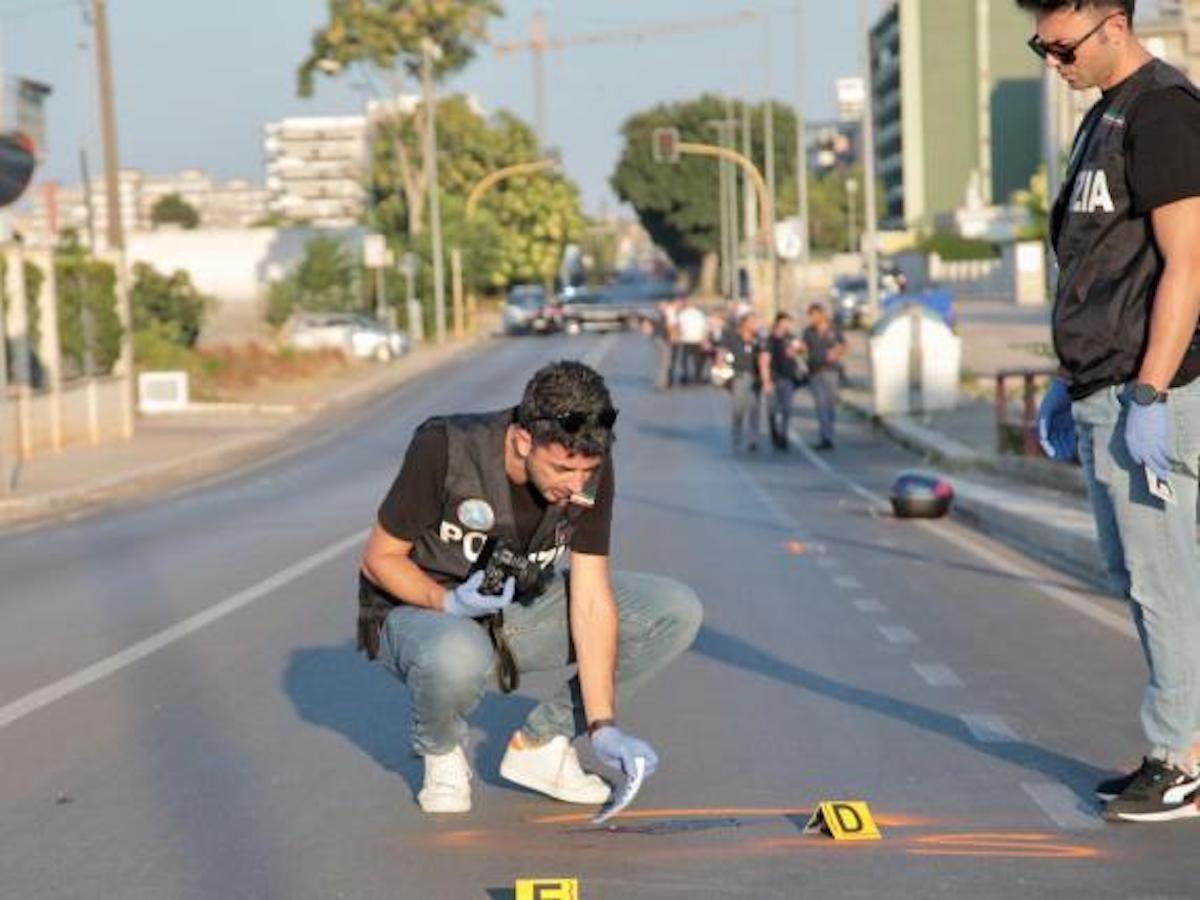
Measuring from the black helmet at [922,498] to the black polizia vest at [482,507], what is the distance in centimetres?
1434

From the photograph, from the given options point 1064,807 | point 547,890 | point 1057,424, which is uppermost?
point 1057,424

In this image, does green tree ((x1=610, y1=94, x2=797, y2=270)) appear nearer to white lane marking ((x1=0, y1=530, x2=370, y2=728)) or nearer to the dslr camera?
white lane marking ((x1=0, y1=530, x2=370, y2=728))

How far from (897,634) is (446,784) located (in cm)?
554

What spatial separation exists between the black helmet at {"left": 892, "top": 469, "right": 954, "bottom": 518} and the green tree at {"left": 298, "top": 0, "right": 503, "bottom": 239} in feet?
230

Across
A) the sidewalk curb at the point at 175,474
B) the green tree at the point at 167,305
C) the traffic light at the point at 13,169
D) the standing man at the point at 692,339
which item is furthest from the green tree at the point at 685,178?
the traffic light at the point at 13,169

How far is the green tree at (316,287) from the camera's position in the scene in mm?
78250

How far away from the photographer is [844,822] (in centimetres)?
718

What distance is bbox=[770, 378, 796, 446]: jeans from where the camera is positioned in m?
34.8


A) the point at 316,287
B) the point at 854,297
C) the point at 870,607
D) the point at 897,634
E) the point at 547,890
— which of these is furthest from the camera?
the point at 316,287

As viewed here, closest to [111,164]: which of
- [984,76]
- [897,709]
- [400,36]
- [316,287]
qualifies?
[316,287]

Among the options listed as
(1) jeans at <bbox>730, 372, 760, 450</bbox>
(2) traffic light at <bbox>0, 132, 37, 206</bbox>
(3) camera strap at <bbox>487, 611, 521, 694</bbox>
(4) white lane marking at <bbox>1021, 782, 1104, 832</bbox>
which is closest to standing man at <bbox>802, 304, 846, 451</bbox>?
(1) jeans at <bbox>730, 372, 760, 450</bbox>

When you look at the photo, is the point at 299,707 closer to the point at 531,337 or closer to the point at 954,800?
the point at 954,800

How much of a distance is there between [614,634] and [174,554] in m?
12.5

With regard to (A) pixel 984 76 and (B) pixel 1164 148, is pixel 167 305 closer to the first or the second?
(B) pixel 1164 148
